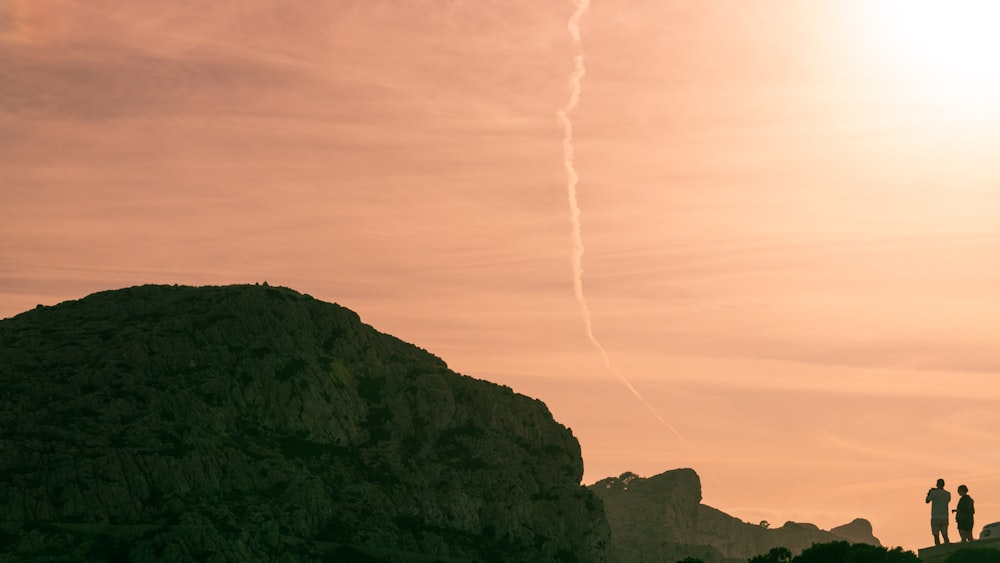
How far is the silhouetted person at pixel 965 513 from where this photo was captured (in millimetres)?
143000

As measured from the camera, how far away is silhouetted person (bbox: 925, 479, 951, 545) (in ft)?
467

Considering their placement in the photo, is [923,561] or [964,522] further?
[923,561]

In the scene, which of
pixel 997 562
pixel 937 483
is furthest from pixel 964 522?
pixel 997 562

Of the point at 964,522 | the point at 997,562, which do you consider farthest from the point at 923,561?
the point at 964,522

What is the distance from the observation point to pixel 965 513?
144 metres

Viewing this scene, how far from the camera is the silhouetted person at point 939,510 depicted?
142 metres

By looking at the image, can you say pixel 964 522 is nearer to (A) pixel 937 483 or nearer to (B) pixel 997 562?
(A) pixel 937 483

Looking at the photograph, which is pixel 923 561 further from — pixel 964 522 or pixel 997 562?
pixel 964 522

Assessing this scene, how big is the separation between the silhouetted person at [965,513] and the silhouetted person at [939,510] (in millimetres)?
1607

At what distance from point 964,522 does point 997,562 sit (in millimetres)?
37778

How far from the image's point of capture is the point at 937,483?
138875mm

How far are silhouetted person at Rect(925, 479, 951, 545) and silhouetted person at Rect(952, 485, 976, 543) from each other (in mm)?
1607

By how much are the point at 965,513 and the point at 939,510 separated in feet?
9.64

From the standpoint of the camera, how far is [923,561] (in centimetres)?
18450
